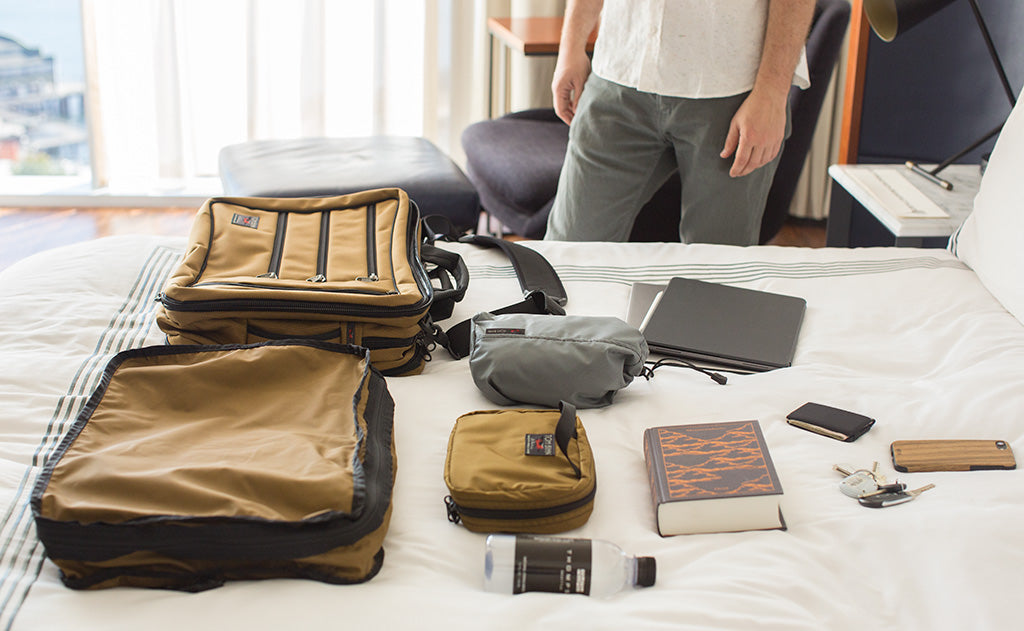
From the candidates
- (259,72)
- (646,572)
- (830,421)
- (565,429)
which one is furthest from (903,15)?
(259,72)

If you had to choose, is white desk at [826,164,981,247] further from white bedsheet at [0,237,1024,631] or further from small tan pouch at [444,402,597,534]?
small tan pouch at [444,402,597,534]

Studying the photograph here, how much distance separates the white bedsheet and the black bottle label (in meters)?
0.02

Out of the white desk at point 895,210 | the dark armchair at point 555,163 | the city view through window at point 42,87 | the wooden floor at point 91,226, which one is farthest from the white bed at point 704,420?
the city view through window at point 42,87

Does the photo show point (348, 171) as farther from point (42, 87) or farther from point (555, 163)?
point (42, 87)

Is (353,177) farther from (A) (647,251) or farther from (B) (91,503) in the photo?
(B) (91,503)

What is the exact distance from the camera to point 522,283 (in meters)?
1.47

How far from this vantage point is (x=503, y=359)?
113 centimetres

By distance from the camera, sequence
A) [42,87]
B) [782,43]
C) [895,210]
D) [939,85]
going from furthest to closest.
Answer: 1. [42,87]
2. [939,85]
3. [895,210]
4. [782,43]

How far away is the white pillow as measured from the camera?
4.49 feet

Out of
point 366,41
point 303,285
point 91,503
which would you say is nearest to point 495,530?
point 91,503

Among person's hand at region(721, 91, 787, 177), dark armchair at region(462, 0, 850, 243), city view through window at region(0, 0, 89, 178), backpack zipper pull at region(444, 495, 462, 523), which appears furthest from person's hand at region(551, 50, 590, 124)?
city view through window at region(0, 0, 89, 178)

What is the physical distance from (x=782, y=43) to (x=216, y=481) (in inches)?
46.5

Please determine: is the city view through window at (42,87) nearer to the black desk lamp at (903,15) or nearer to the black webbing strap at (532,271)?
the black webbing strap at (532,271)

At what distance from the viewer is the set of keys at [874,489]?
94cm
